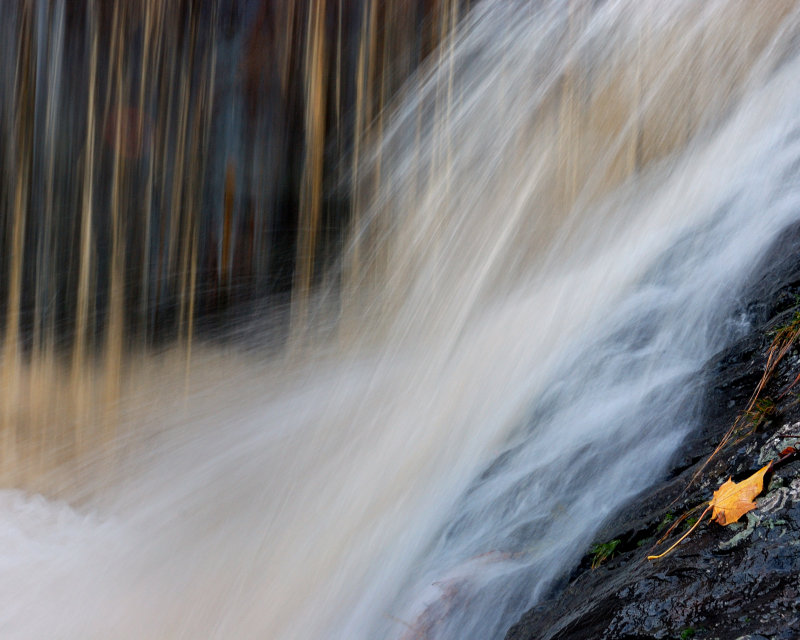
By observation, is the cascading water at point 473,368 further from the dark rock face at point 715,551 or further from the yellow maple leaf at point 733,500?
the yellow maple leaf at point 733,500

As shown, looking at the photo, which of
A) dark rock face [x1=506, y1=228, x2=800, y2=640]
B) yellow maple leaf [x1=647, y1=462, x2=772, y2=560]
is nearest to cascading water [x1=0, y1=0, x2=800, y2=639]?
dark rock face [x1=506, y1=228, x2=800, y2=640]

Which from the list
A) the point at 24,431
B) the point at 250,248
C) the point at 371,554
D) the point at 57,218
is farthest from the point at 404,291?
the point at 24,431

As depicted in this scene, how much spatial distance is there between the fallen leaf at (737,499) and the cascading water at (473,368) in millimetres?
592

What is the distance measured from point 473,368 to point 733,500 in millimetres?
1902

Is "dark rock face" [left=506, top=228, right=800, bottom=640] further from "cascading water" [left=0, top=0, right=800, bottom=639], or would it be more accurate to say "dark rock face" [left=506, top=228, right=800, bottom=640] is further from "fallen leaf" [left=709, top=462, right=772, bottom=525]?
"cascading water" [left=0, top=0, right=800, bottom=639]

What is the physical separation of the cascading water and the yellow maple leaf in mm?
559

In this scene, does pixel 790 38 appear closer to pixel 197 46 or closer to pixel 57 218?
pixel 197 46

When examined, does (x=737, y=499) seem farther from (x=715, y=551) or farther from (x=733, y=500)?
(x=715, y=551)

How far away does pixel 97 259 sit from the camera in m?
5.21

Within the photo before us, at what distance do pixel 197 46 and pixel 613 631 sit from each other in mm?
4461

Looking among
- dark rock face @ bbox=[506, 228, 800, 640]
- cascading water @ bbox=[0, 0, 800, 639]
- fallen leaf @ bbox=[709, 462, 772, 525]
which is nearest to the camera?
dark rock face @ bbox=[506, 228, 800, 640]

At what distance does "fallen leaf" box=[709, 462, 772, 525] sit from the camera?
172 centimetres

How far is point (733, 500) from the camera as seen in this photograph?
176cm

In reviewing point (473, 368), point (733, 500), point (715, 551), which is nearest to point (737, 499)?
point (733, 500)
